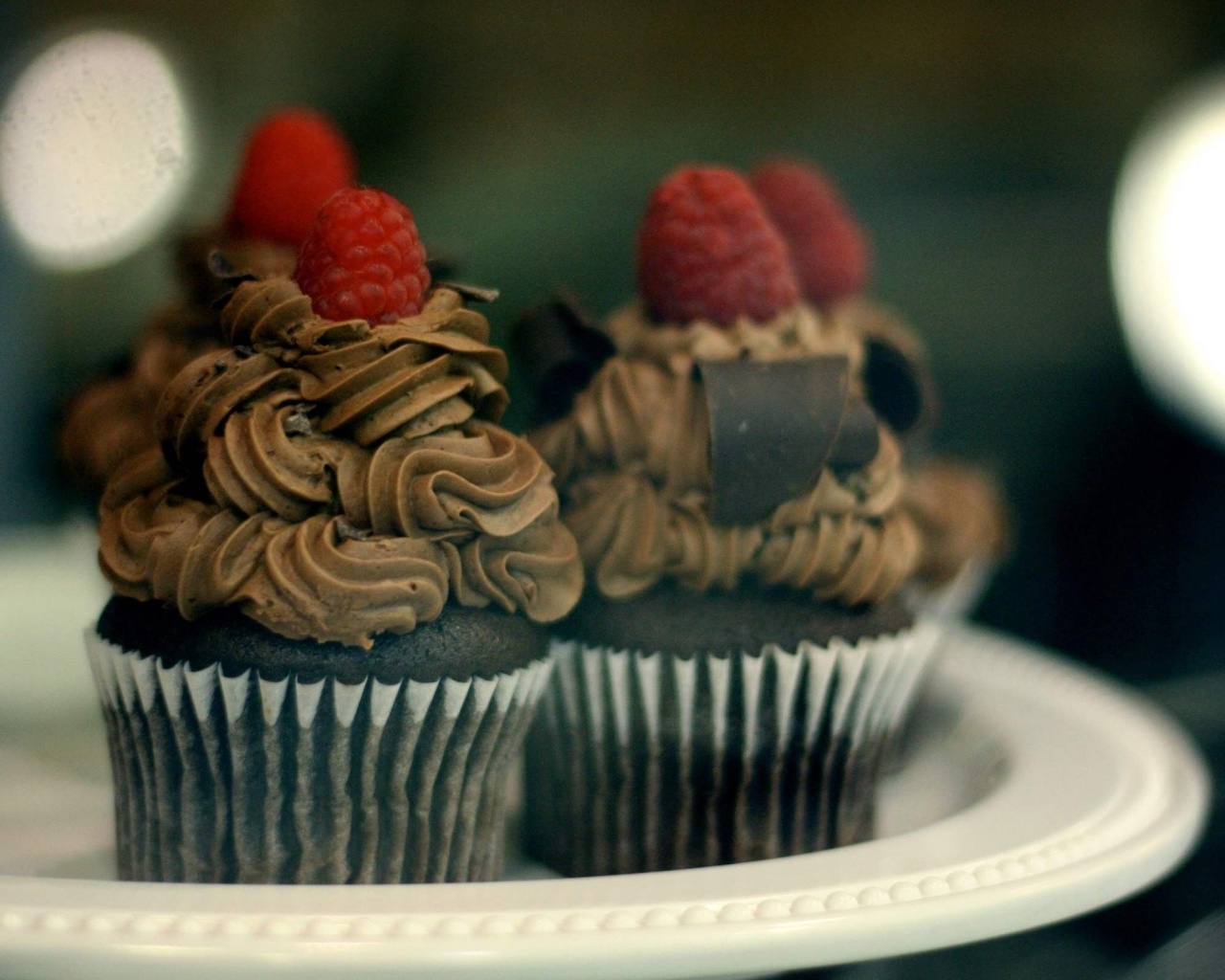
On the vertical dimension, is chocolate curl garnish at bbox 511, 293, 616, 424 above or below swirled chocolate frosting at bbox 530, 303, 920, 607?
above

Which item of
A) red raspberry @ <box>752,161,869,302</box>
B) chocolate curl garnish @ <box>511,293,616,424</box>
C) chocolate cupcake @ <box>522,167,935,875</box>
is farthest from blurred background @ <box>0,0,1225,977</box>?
chocolate cupcake @ <box>522,167,935,875</box>

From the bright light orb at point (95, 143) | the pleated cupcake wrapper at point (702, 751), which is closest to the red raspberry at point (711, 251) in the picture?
the pleated cupcake wrapper at point (702, 751)

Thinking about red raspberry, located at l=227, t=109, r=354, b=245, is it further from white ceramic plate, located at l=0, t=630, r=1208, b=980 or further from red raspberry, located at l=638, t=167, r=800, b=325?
white ceramic plate, located at l=0, t=630, r=1208, b=980

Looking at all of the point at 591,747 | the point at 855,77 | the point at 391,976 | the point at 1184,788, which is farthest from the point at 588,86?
the point at 391,976

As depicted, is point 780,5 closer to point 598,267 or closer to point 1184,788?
point 598,267

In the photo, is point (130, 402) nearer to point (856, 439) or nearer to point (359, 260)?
point (359, 260)

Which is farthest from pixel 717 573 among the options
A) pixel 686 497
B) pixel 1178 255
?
pixel 1178 255
